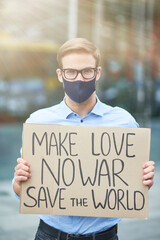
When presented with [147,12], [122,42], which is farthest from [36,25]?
[147,12]

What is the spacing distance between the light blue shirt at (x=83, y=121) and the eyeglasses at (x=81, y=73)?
15 centimetres

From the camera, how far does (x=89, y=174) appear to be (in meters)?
2.13

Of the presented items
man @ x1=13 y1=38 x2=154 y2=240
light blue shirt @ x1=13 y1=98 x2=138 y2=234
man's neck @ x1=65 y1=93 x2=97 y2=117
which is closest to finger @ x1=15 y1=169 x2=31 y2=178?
man @ x1=13 y1=38 x2=154 y2=240

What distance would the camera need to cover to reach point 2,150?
1007cm

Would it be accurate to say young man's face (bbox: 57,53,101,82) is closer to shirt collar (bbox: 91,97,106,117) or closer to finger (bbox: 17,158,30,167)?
shirt collar (bbox: 91,97,106,117)

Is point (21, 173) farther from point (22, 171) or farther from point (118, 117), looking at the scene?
point (118, 117)

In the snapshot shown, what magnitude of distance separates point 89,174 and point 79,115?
0.30 metres

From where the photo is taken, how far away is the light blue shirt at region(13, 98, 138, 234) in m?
2.13

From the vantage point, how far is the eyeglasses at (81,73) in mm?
2141

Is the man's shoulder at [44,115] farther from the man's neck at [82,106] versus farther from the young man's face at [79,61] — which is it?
the young man's face at [79,61]

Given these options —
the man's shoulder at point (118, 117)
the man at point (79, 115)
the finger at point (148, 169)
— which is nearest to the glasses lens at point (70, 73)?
the man at point (79, 115)

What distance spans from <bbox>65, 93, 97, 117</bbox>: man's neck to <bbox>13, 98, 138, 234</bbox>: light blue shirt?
19 mm

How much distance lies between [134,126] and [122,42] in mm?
12737

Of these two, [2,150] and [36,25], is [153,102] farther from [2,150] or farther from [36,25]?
[2,150]
